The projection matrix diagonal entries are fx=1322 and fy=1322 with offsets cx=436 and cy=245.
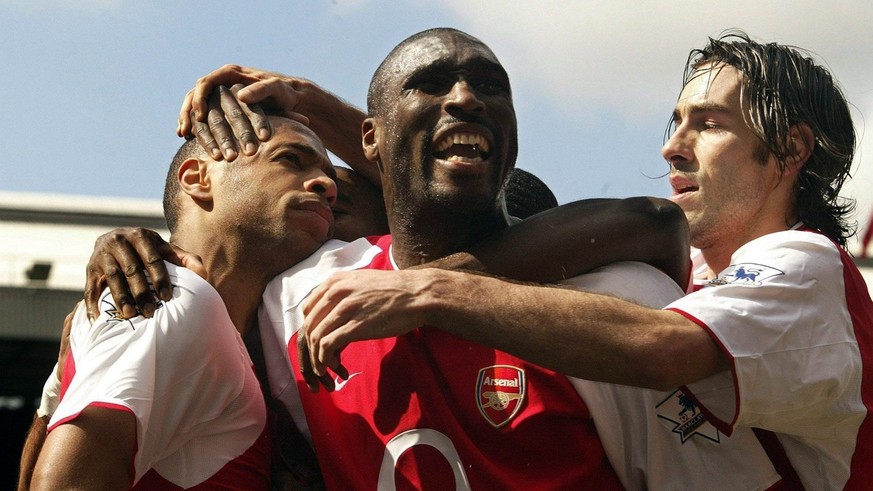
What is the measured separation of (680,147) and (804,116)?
0.47m

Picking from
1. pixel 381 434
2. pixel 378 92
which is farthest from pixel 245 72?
pixel 381 434

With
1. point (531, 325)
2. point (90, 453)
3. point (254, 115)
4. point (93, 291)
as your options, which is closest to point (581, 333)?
Result: point (531, 325)

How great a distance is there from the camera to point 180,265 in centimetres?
448

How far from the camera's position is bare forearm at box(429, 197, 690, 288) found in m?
4.35

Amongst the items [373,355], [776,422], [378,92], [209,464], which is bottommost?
[209,464]

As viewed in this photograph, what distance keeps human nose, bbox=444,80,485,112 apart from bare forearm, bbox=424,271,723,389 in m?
0.75

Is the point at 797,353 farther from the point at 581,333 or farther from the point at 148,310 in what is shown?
the point at 148,310

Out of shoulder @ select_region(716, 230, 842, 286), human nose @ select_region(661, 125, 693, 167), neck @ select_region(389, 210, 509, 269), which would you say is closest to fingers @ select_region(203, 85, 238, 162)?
neck @ select_region(389, 210, 509, 269)

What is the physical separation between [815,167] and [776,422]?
4.17ft

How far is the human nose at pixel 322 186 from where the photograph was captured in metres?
4.94

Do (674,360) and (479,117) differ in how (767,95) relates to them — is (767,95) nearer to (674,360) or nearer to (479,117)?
(479,117)

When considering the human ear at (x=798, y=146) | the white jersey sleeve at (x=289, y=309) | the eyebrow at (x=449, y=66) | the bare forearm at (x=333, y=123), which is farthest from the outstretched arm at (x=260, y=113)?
the human ear at (x=798, y=146)

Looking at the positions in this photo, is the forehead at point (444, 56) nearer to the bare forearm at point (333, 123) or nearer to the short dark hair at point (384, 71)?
the short dark hair at point (384, 71)

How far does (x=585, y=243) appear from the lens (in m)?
4.36
